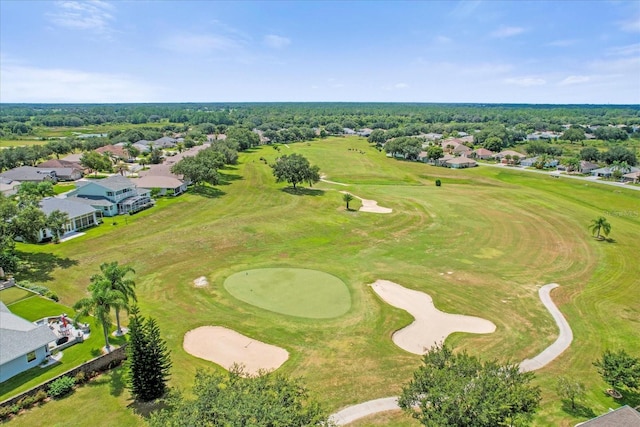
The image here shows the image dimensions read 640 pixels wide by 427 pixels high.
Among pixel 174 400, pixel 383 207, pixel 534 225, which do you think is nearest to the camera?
pixel 174 400

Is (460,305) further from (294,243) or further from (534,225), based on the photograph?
(534,225)

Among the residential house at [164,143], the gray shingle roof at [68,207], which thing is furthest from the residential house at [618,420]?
the residential house at [164,143]

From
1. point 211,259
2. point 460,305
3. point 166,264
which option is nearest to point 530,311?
point 460,305

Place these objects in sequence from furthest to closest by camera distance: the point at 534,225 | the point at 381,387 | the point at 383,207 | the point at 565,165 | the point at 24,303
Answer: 1. the point at 565,165
2. the point at 383,207
3. the point at 534,225
4. the point at 24,303
5. the point at 381,387

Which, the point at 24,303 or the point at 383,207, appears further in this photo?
the point at 383,207

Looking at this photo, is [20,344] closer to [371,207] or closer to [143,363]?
[143,363]

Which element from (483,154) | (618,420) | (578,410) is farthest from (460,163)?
(618,420)

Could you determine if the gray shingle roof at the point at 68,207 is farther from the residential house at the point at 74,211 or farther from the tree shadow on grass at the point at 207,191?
the tree shadow on grass at the point at 207,191
